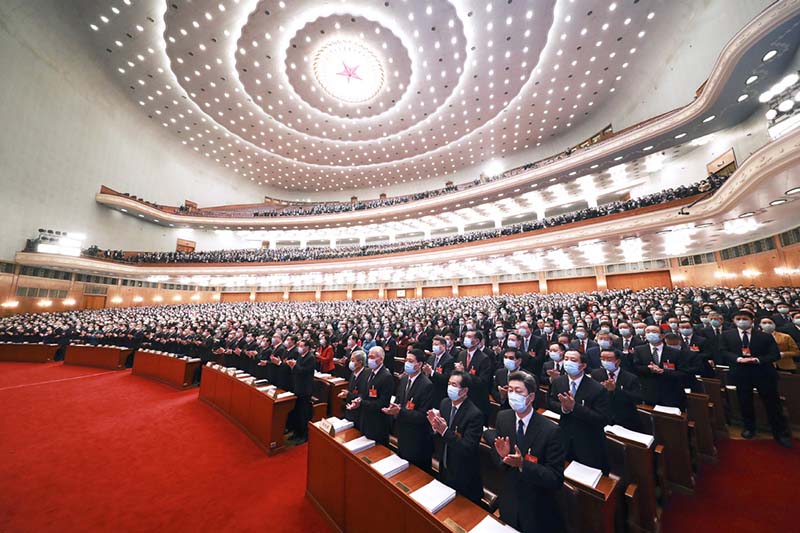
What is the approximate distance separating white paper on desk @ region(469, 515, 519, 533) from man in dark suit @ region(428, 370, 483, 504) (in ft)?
1.78

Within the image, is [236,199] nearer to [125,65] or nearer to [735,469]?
[125,65]

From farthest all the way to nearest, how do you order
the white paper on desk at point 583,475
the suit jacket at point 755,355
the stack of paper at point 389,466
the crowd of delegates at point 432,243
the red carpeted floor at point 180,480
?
the crowd of delegates at point 432,243
the suit jacket at point 755,355
the red carpeted floor at point 180,480
the stack of paper at point 389,466
the white paper on desk at point 583,475

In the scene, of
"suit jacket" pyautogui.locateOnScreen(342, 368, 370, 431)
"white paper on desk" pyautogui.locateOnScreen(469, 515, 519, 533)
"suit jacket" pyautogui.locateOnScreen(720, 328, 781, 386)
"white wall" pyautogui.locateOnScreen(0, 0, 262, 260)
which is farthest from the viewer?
"white wall" pyautogui.locateOnScreen(0, 0, 262, 260)

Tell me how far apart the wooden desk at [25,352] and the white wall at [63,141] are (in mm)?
9704

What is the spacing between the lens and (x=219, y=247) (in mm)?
30219

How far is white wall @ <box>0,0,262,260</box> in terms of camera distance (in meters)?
15.2

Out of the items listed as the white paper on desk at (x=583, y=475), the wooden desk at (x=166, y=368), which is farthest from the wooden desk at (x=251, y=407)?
the white paper on desk at (x=583, y=475)

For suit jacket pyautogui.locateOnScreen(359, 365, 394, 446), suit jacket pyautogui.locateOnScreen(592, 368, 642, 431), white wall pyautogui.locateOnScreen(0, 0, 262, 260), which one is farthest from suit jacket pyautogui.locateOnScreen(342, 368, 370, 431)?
white wall pyautogui.locateOnScreen(0, 0, 262, 260)

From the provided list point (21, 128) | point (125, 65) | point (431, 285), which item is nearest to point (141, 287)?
point (21, 128)

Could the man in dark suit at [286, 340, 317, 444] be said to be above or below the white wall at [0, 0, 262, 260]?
below

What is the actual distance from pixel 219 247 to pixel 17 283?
15173mm

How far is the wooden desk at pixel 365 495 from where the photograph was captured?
1.71m

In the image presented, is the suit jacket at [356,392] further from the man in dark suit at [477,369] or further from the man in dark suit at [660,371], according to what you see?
the man in dark suit at [660,371]

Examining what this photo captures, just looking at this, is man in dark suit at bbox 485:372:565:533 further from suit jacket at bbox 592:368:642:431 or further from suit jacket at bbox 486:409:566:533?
suit jacket at bbox 592:368:642:431
